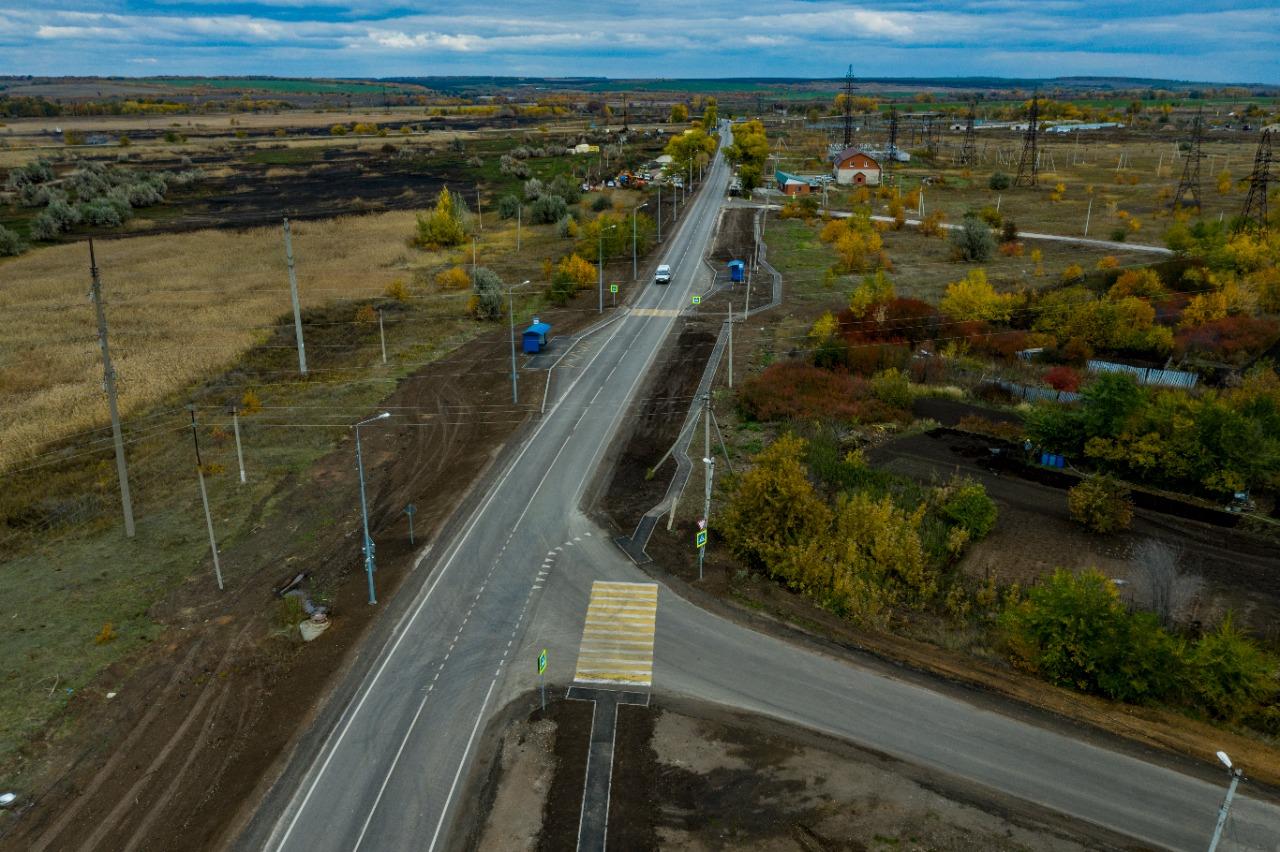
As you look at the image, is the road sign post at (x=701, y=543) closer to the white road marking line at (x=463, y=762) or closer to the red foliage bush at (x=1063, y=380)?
the white road marking line at (x=463, y=762)

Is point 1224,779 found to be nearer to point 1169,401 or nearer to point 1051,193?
point 1169,401

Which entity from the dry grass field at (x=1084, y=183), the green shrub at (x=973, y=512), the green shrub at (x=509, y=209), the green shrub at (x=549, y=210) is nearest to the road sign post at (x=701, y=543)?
the green shrub at (x=973, y=512)

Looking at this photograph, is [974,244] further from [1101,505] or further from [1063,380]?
[1101,505]

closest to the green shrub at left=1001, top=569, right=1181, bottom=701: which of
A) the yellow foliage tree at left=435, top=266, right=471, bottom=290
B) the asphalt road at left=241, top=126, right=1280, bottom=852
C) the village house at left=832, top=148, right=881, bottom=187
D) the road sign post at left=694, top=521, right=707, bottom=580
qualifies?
the asphalt road at left=241, top=126, right=1280, bottom=852

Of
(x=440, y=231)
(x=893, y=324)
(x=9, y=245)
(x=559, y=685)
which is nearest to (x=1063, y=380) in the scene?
(x=893, y=324)

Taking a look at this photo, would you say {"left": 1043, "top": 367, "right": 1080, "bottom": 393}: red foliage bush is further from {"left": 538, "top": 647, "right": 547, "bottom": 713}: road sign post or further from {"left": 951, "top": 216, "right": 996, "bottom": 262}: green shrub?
{"left": 951, "top": 216, "right": 996, "bottom": 262}: green shrub

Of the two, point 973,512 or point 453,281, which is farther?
point 453,281

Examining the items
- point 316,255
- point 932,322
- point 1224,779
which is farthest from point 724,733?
point 316,255
